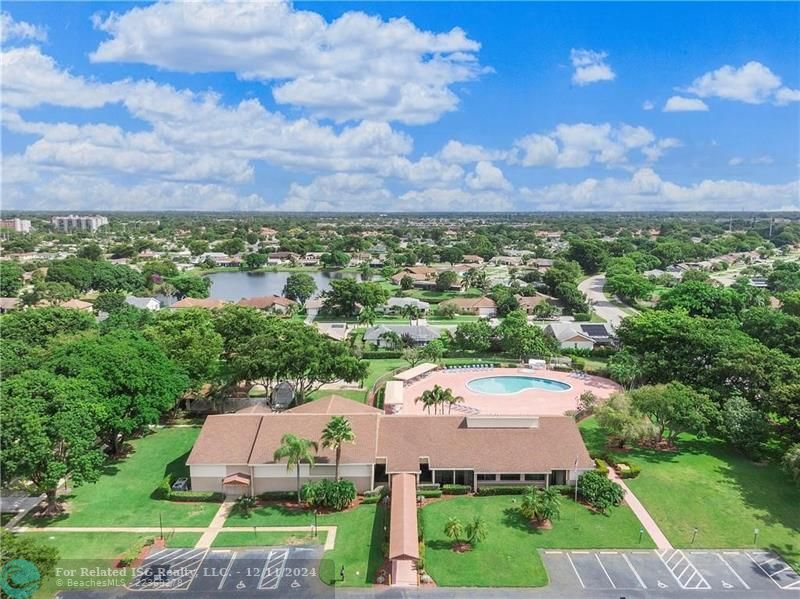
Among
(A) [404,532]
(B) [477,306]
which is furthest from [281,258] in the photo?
(A) [404,532]

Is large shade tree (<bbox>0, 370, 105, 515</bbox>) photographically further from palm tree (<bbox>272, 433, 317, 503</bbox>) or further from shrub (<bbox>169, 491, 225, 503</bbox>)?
palm tree (<bbox>272, 433, 317, 503</bbox>)

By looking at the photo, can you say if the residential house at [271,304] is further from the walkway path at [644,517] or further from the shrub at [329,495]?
the walkway path at [644,517]

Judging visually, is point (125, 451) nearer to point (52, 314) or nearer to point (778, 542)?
point (52, 314)

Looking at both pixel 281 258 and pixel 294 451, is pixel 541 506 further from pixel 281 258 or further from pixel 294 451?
pixel 281 258

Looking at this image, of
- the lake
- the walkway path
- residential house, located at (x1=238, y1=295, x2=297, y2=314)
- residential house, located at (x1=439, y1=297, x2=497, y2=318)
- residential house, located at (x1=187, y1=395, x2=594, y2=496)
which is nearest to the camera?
the walkway path

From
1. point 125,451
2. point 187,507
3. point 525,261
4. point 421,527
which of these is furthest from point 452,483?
point 525,261

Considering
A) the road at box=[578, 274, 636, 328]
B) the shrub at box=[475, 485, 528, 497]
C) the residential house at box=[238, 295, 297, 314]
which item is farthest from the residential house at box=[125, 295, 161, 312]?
the road at box=[578, 274, 636, 328]
